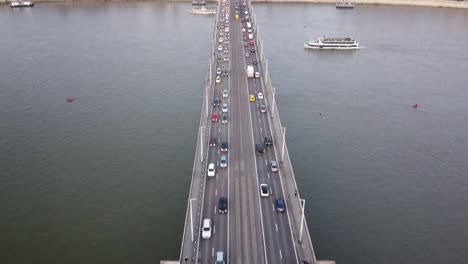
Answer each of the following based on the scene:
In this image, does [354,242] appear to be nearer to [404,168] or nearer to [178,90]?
[404,168]

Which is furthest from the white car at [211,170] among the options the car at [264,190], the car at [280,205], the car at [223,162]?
the car at [280,205]

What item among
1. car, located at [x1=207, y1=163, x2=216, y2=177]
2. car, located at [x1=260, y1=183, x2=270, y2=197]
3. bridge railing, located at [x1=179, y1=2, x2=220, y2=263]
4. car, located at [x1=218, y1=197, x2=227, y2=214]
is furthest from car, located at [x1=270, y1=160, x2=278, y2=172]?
car, located at [x1=218, y1=197, x2=227, y2=214]

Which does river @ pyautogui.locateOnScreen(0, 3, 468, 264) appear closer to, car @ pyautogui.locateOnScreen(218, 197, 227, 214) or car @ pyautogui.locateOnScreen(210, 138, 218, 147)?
car @ pyautogui.locateOnScreen(210, 138, 218, 147)

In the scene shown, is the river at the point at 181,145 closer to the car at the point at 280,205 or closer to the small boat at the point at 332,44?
the small boat at the point at 332,44

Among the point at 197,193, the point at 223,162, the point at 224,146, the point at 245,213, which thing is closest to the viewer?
the point at 245,213

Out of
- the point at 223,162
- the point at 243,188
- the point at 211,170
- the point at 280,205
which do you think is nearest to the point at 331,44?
the point at 223,162

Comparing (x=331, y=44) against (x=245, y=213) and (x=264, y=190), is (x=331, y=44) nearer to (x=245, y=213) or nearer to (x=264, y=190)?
(x=264, y=190)
